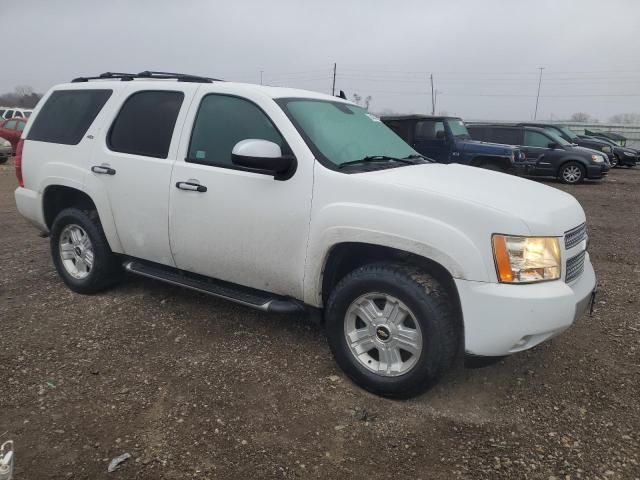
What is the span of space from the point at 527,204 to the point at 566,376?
1.30 m

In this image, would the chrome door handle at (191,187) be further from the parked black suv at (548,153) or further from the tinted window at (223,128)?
the parked black suv at (548,153)

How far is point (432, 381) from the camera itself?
117 inches

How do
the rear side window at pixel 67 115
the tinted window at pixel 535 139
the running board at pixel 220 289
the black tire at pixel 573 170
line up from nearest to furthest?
the running board at pixel 220 289
the rear side window at pixel 67 115
the black tire at pixel 573 170
the tinted window at pixel 535 139

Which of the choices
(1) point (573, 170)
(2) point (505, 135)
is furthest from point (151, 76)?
(1) point (573, 170)

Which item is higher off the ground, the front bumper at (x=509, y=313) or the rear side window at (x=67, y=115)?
the rear side window at (x=67, y=115)

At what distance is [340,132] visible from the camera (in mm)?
3689

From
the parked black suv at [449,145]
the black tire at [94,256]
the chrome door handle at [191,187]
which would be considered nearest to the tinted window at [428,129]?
the parked black suv at [449,145]

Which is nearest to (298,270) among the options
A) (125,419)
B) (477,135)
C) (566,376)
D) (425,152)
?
(125,419)

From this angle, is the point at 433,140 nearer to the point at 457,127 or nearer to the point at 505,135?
the point at 457,127

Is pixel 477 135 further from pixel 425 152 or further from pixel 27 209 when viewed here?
pixel 27 209

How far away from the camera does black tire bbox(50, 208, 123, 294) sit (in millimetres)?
4441

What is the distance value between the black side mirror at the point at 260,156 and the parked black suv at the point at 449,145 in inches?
349

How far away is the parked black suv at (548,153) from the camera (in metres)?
14.3

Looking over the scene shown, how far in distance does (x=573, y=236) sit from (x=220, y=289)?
7.80 feet
